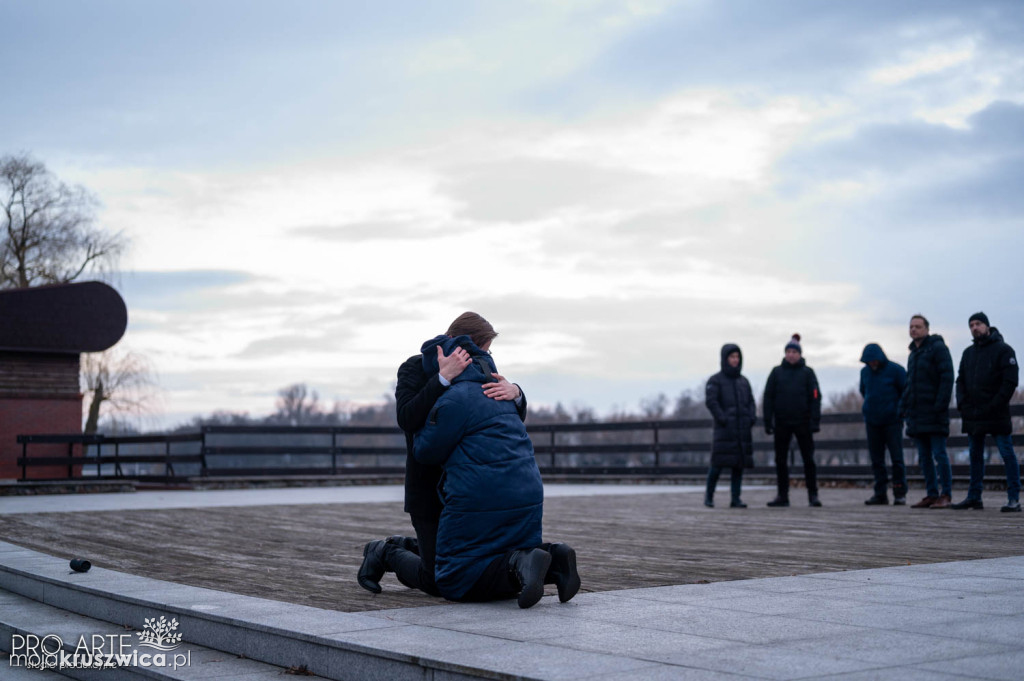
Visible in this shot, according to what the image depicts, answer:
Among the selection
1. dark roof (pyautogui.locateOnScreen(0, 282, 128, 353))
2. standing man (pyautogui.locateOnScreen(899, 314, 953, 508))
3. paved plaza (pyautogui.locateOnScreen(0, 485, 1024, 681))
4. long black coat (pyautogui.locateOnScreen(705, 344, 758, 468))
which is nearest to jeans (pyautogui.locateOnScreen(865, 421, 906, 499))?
standing man (pyautogui.locateOnScreen(899, 314, 953, 508))

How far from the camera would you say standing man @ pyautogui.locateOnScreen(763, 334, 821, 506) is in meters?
12.3

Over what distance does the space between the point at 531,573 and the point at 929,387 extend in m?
7.75

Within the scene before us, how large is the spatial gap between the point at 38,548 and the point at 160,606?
354cm

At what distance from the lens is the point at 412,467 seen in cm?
527

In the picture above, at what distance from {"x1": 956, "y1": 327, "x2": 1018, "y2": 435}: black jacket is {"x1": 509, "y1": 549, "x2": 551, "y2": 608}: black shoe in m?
7.19

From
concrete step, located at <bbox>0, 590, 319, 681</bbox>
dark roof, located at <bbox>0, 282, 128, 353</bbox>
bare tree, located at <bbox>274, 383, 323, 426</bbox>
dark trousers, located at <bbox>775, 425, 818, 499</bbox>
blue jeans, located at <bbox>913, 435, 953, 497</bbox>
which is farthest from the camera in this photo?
bare tree, located at <bbox>274, 383, 323, 426</bbox>

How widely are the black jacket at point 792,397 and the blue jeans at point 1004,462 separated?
182 cm

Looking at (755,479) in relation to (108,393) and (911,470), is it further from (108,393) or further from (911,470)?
(108,393)

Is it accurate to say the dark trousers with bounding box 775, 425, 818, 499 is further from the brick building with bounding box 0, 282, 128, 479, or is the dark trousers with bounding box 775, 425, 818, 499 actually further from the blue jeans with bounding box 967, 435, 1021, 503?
the brick building with bounding box 0, 282, 128, 479

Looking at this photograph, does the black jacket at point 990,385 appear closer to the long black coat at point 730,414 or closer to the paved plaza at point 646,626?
the long black coat at point 730,414

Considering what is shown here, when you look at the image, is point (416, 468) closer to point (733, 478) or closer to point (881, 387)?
point (733, 478)

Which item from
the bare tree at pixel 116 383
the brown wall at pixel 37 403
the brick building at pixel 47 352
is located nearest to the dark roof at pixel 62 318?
the brick building at pixel 47 352

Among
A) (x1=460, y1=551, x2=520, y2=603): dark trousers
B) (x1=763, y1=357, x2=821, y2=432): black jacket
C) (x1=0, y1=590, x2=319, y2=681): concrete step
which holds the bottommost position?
(x1=0, y1=590, x2=319, y2=681): concrete step

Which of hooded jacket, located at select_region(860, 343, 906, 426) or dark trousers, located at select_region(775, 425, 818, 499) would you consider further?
hooded jacket, located at select_region(860, 343, 906, 426)
